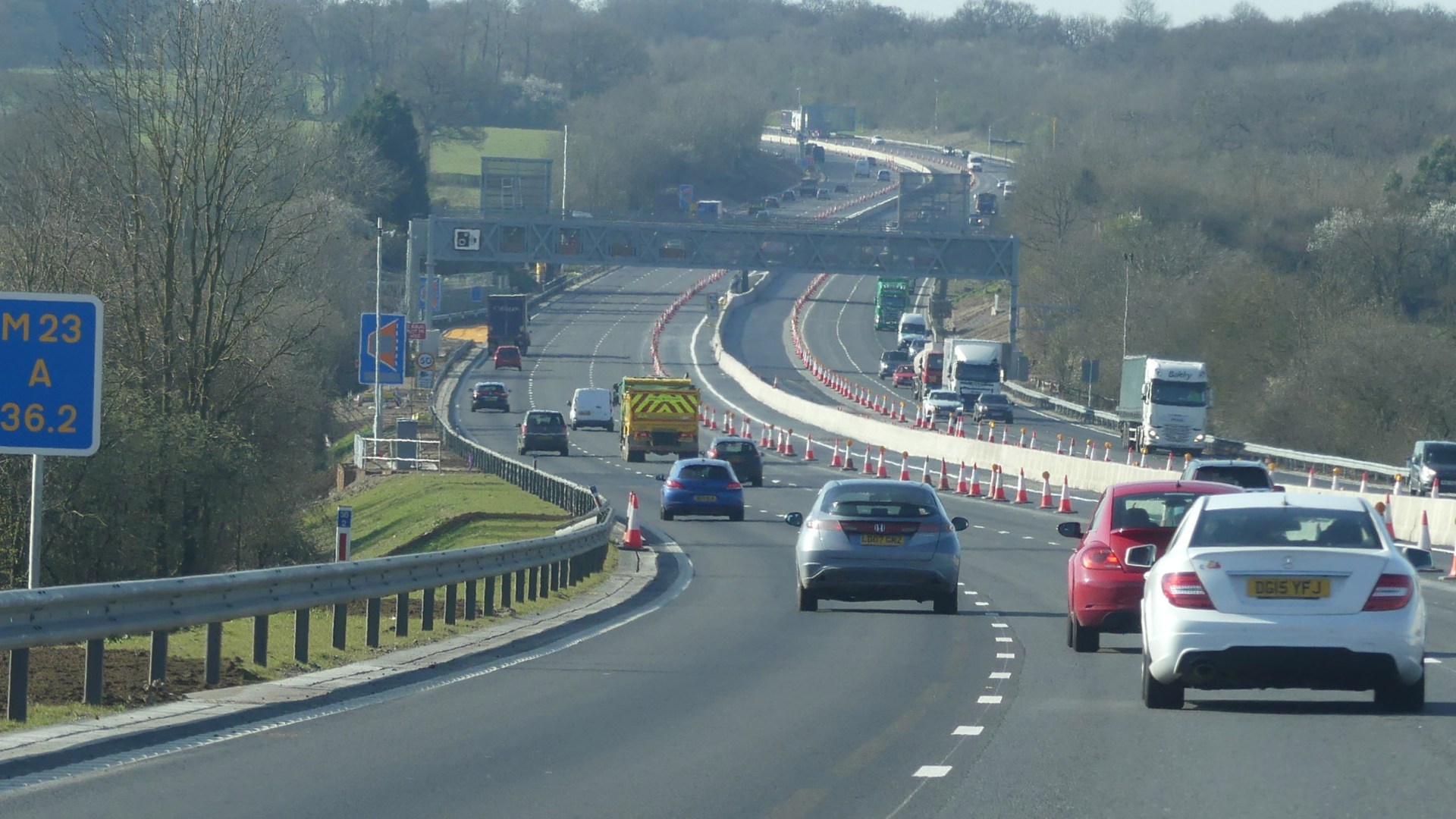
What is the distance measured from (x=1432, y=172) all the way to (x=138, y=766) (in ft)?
371

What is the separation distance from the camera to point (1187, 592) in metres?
12.3

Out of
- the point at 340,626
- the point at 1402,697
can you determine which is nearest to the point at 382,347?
the point at 340,626

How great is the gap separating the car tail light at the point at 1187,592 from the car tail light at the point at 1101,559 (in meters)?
4.37

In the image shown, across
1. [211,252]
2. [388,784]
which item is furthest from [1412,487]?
[388,784]

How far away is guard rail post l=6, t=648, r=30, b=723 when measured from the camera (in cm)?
1123

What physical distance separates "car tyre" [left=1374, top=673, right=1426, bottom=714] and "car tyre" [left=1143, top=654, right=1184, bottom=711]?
1.23 m

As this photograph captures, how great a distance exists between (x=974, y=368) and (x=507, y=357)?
1004 inches

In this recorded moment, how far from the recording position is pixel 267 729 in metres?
11.8

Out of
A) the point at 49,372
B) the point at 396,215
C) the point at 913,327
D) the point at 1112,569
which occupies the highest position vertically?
the point at 396,215

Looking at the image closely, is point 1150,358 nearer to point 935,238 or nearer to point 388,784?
point 935,238

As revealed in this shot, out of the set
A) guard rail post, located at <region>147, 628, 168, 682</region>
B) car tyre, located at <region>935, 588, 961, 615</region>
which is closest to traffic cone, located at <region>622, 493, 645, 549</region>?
car tyre, located at <region>935, 588, 961, 615</region>

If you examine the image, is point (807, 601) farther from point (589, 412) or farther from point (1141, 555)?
point (589, 412)

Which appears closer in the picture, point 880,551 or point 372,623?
point 372,623

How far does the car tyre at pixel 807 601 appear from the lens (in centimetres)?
2155
